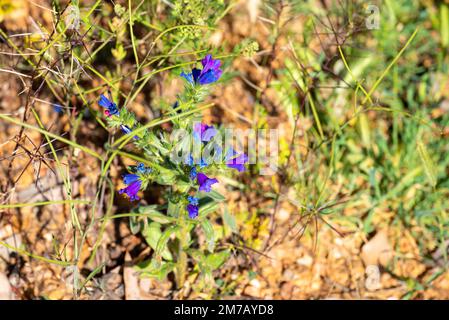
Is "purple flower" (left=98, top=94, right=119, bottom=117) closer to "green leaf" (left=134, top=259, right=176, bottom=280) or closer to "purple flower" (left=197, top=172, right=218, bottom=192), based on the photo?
"purple flower" (left=197, top=172, right=218, bottom=192)

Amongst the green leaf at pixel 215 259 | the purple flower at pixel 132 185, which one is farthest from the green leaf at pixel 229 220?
the purple flower at pixel 132 185

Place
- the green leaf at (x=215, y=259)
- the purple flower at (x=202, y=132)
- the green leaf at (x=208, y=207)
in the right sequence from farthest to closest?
1. the green leaf at (x=215, y=259)
2. the green leaf at (x=208, y=207)
3. the purple flower at (x=202, y=132)

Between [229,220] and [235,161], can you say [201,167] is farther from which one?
[229,220]

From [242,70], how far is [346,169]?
712 millimetres

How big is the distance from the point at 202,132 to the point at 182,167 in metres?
0.14

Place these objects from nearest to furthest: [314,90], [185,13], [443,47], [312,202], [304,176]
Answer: [185,13] → [312,202] → [304,176] → [314,90] → [443,47]

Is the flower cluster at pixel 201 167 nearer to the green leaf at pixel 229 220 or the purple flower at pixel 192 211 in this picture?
the purple flower at pixel 192 211

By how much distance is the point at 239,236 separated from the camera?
234 cm

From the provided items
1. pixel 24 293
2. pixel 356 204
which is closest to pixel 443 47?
pixel 356 204

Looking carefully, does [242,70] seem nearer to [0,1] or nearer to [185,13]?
[185,13]

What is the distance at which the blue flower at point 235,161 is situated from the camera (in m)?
1.74

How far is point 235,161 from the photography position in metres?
1.75

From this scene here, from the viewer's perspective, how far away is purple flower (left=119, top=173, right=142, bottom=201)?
1719mm

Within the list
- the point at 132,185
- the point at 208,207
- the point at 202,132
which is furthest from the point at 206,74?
the point at 208,207
